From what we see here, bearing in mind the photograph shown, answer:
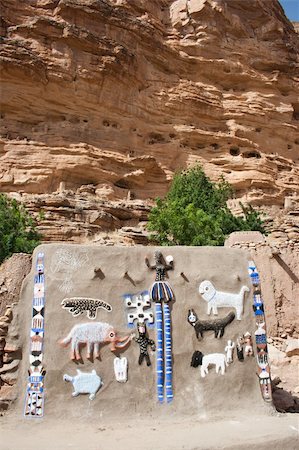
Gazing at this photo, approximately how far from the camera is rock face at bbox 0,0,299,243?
75.8 feet

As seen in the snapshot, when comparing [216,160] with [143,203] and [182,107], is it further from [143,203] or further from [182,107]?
[143,203]

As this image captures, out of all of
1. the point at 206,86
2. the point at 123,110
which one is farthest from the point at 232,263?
the point at 206,86

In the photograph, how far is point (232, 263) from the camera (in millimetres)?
6922

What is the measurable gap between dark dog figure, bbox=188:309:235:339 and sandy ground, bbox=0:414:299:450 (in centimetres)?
115

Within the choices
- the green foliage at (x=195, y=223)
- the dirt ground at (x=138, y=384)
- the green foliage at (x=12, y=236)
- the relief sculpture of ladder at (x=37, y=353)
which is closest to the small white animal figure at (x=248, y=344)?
the dirt ground at (x=138, y=384)

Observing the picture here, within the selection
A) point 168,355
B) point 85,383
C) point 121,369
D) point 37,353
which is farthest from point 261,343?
point 37,353

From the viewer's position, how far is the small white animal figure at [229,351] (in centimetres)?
638

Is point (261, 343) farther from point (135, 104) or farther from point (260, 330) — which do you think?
point (135, 104)

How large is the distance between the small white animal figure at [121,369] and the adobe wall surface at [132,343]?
0.05 meters

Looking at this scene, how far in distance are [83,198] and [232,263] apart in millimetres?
15722

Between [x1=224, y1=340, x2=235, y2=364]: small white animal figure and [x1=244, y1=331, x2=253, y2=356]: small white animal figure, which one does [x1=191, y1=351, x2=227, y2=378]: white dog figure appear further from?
Answer: [x1=244, y1=331, x2=253, y2=356]: small white animal figure

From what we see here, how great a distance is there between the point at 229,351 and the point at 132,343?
4.50ft

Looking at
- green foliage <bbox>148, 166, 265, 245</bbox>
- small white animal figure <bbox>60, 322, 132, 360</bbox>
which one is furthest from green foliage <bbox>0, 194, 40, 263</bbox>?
small white animal figure <bbox>60, 322, 132, 360</bbox>

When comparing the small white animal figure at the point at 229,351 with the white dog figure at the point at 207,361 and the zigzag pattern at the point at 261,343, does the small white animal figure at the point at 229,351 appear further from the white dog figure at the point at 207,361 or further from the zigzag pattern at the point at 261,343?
the zigzag pattern at the point at 261,343
